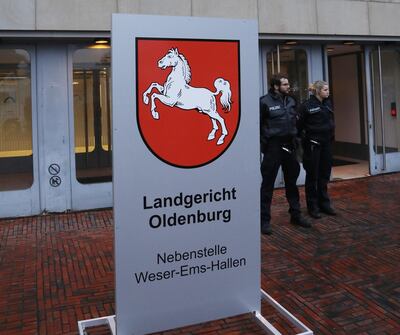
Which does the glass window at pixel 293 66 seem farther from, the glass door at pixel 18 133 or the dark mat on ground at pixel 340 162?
the glass door at pixel 18 133

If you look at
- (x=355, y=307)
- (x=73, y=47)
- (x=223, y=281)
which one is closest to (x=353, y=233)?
(x=355, y=307)

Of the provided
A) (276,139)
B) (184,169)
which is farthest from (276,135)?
(184,169)

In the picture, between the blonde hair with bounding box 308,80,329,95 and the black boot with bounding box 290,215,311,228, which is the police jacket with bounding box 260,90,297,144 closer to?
the blonde hair with bounding box 308,80,329,95

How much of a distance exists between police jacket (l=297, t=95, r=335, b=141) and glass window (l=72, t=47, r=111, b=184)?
327 cm

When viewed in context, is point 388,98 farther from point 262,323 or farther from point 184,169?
point 184,169

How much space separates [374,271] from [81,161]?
5.04m

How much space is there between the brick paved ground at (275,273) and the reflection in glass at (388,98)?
3.15m

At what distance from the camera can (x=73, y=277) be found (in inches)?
202

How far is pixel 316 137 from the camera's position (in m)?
6.94

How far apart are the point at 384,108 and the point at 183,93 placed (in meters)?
8.40

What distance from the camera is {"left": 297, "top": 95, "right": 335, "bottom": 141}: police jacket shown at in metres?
6.85

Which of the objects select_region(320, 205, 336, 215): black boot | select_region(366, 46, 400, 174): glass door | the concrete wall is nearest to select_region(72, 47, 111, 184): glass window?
the concrete wall

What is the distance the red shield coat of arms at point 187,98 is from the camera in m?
3.35

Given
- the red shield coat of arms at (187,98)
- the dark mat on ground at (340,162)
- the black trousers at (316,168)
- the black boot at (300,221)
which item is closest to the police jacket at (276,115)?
the black trousers at (316,168)
